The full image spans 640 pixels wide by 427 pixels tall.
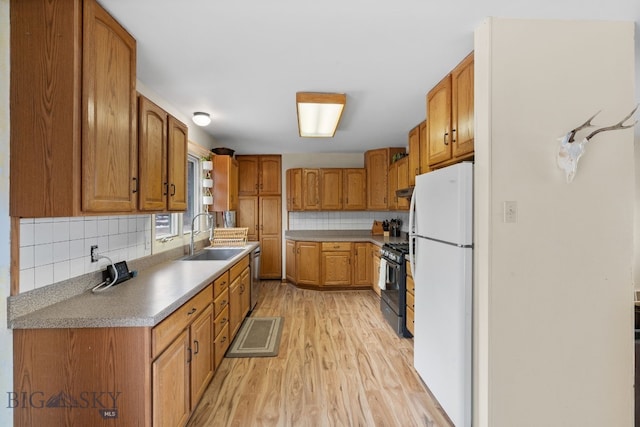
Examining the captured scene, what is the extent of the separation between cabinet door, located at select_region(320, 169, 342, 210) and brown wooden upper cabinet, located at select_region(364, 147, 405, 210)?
51 centimetres

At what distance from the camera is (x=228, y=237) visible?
360cm

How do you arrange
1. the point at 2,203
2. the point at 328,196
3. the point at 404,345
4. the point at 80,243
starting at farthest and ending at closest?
the point at 328,196
the point at 404,345
the point at 80,243
the point at 2,203

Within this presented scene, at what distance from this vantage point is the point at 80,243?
65.6 inches

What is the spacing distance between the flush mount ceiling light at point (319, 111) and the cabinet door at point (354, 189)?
1540 millimetres

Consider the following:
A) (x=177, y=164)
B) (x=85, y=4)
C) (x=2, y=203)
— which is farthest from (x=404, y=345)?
(x=85, y=4)

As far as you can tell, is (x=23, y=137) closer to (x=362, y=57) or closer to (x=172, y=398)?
(x=172, y=398)

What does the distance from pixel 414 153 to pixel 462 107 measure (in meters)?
1.54

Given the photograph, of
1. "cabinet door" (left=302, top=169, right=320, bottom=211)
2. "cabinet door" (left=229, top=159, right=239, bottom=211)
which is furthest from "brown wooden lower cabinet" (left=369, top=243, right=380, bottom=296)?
"cabinet door" (left=229, top=159, right=239, bottom=211)

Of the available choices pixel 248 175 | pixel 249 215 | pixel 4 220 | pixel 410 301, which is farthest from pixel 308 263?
pixel 4 220

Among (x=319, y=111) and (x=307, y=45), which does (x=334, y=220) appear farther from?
(x=307, y=45)

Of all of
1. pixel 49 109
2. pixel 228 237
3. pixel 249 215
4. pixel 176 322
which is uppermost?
pixel 49 109

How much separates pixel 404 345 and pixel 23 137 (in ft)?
10.1

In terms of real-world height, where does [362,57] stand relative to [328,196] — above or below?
above

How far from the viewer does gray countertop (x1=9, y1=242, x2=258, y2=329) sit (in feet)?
4.15
